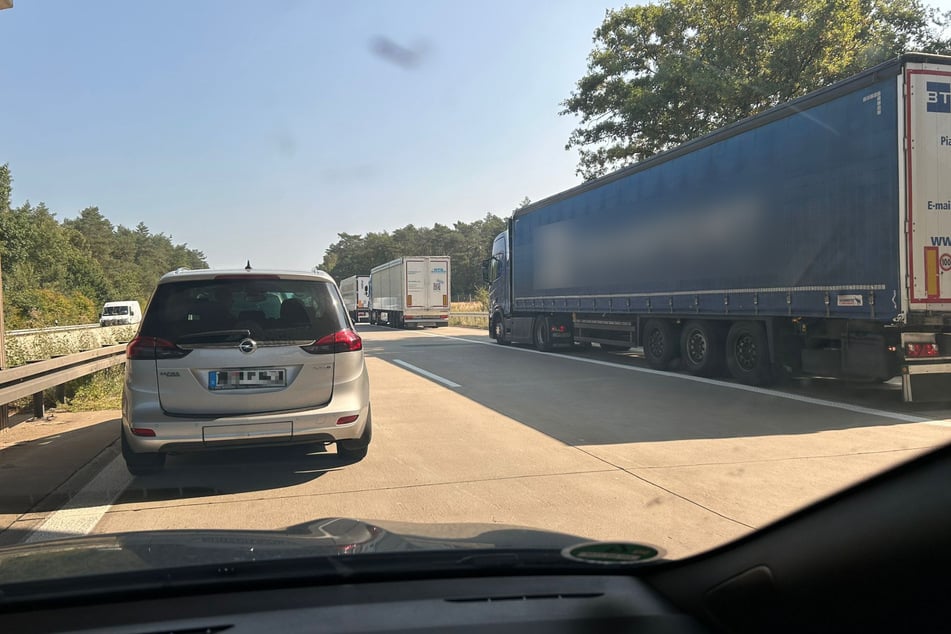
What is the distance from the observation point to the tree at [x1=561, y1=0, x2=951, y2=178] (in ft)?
68.5

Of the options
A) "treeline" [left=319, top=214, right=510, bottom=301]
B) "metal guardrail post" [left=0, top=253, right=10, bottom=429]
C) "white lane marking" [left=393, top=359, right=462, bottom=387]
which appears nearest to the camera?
"metal guardrail post" [left=0, top=253, right=10, bottom=429]

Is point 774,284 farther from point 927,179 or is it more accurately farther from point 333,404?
point 333,404

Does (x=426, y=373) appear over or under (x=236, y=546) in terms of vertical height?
under

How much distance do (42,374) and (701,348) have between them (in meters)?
10.3

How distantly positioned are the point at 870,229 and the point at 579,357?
357 inches

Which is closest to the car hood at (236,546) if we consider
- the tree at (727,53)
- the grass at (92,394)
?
the grass at (92,394)

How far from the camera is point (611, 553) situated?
2457mm

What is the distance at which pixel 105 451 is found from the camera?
23.7ft

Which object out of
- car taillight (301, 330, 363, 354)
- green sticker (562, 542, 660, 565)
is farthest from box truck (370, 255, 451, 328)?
green sticker (562, 542, 660, 565)

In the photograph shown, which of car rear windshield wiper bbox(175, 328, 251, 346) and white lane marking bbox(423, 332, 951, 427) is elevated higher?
car rear windshield wiper bbox(175, 328, 251, 346)

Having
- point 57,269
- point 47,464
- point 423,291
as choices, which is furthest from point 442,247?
point 47,464

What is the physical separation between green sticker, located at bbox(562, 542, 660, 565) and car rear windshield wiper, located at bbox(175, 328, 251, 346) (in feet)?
12.5

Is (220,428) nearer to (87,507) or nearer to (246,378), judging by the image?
(246,378)

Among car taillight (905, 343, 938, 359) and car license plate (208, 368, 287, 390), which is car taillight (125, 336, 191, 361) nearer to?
car license plate (208, 368, 287, 390)
